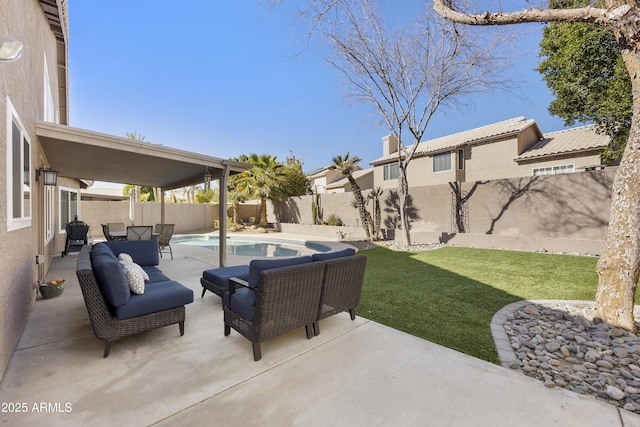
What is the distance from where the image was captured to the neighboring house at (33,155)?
2.81m

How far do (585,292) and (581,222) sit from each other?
16.6 feet

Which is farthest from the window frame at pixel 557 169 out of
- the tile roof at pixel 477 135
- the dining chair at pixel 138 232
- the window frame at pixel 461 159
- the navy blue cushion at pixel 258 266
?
the dining chair at pixel 138 232

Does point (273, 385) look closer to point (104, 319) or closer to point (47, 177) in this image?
point (104, 319)

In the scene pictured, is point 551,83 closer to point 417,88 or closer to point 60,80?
point 417,88

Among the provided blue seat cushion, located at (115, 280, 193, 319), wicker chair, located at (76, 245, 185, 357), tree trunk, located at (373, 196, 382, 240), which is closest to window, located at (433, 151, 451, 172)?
tree trunk, located at (373, 196, 382, 240)

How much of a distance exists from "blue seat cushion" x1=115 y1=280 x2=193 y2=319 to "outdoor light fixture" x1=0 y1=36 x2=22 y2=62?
8.04 feet

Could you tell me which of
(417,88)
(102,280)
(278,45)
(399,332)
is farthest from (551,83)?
(102,280)

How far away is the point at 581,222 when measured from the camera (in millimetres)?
8828

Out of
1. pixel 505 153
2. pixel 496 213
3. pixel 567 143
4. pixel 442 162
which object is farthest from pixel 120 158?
pixel 567 143

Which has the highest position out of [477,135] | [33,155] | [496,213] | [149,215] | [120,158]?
[477,135]

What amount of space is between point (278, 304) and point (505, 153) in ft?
56.1

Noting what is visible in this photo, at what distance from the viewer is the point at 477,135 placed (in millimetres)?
16953

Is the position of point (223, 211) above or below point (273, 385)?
above

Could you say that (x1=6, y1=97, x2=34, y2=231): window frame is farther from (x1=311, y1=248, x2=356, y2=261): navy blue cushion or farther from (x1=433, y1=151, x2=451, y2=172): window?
(x1=433, y1=151, x2=451, y2=172): window
